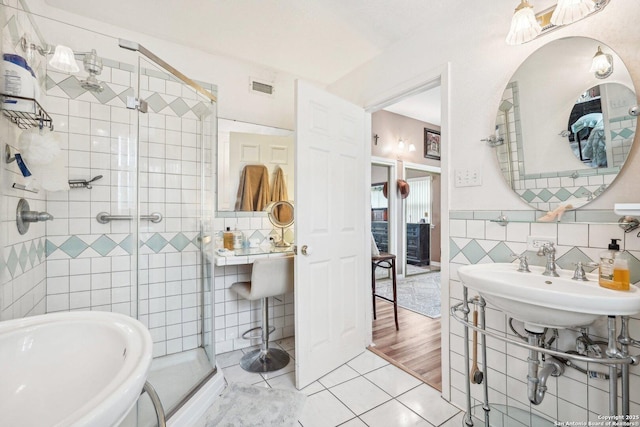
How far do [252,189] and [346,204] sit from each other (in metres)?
0.89

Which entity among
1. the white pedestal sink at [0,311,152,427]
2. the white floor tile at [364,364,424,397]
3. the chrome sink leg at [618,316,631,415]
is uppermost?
the white pedestal sink at [0,311,152,427]

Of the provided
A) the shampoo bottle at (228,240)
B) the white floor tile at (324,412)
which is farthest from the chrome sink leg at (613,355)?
the shampoo bottle at (228,240)

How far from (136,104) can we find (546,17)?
2.43 metres

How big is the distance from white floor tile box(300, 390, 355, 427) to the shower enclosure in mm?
682

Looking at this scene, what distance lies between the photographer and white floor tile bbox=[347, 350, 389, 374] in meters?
2.09

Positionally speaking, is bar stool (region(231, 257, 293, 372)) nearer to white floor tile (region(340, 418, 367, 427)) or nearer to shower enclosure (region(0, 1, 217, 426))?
shower enclosure (region(0, 1, 217, 426))

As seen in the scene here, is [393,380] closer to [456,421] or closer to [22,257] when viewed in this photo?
[456,421]

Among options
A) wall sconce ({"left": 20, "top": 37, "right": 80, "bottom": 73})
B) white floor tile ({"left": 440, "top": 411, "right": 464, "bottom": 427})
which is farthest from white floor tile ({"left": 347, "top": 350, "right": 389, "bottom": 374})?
wall sconce ({"left": 20, "top": 37, "right": 80, "bottom": 73})

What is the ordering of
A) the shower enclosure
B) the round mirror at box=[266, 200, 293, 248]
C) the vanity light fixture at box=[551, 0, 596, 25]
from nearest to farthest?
the vanity light fixture at box=[551, 0, 596, 25] < the shower enclosure < the round mirror at box=[266, 200, 293, 248]

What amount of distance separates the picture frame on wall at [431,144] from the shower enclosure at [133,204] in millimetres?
3499

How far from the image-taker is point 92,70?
182cm

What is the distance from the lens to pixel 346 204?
2.19 m

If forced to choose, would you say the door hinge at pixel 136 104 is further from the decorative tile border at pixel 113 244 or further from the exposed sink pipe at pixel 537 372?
the exposed sink pipe at pixel 537 372

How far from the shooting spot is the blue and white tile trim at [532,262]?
3.95 ft
